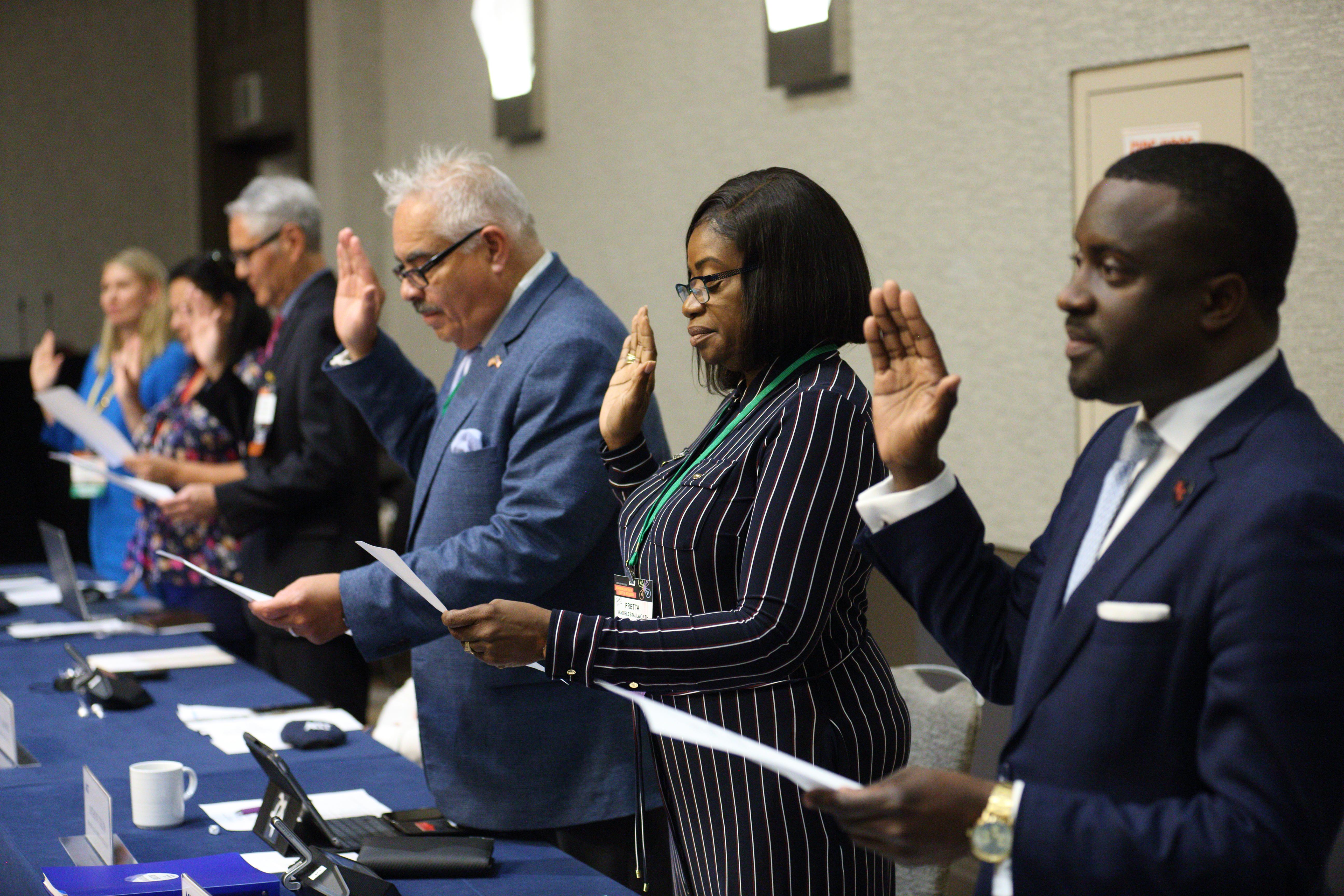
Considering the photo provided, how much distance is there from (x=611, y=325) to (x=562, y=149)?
2953 millimetres

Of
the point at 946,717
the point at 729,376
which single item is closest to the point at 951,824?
the point at 729,376

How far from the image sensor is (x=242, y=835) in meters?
1.84

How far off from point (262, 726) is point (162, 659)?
2.24ft

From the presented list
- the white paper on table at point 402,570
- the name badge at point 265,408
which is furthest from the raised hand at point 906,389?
the name badge at point 265,408

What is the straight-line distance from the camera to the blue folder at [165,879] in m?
1.49

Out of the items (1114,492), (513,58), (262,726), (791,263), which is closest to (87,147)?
(513,58)

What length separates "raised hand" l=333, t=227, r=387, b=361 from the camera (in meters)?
2.51

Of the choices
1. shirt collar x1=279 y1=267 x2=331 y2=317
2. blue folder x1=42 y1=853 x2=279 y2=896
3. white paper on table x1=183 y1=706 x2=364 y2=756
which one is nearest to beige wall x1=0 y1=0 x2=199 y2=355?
shirt collar x1=279 y1=267 x2=331 y2=317

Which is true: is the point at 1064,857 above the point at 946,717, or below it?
above

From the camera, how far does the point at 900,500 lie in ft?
4.03

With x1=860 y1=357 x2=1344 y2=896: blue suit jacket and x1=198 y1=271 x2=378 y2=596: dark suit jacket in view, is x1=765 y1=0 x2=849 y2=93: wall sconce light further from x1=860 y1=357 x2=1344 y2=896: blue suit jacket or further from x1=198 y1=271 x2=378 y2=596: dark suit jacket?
x1=860 y1=357 x2=1344 y2=896: blue suit jacket

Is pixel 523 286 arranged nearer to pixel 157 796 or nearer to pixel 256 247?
pixel 157 796

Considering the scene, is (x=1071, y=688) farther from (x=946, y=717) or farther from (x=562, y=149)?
(x=562, y=149)

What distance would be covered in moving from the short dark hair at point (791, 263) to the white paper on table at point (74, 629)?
2363mm
